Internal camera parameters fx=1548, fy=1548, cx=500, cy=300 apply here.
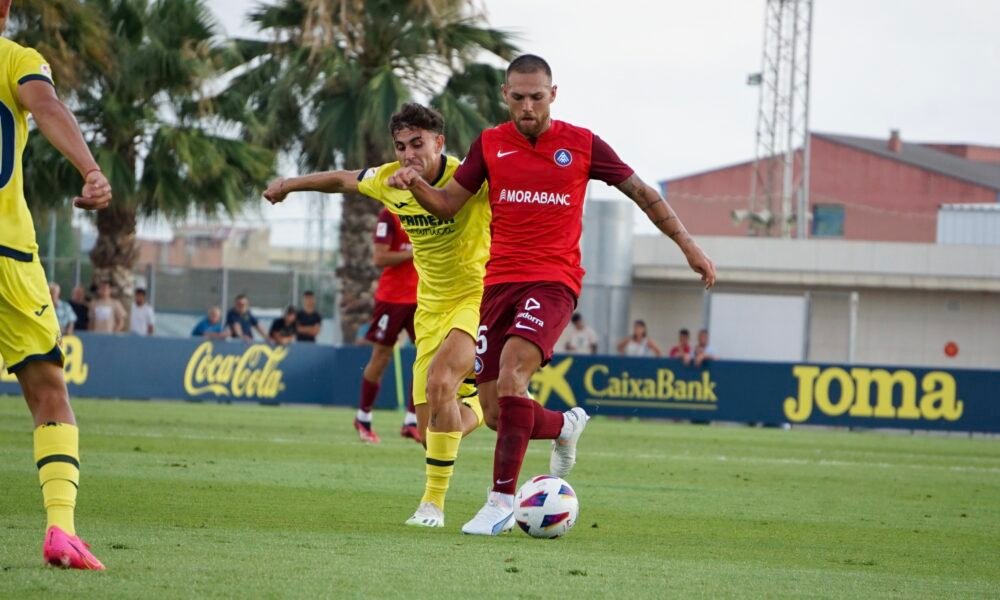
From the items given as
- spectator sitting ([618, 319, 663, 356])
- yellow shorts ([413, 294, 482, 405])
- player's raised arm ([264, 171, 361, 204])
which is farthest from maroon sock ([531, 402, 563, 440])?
spectator sitting ([618, 319, 663, 356])

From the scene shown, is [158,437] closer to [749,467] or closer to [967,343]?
[749,467]

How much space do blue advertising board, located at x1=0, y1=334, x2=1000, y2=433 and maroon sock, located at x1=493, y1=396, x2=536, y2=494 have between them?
17.8m

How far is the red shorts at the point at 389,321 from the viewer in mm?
15273

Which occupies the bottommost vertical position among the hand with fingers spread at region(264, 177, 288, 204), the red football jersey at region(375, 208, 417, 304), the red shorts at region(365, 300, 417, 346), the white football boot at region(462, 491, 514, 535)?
the white football boot at region(462, 491, 514, 535)

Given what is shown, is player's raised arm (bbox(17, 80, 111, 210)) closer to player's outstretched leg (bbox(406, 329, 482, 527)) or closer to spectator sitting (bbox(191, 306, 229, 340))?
player's outstretched leg (bbox(406, 329, 482, 527))

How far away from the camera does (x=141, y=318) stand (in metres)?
28.5

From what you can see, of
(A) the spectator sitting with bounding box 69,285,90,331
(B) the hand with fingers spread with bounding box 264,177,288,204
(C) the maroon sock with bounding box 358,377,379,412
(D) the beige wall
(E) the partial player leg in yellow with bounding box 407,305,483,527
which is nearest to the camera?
(E) the partial player leg in yellow with bounding box 407,305,483,527

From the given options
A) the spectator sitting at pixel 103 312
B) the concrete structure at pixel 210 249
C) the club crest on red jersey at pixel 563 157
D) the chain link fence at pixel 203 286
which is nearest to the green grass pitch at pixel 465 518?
the club crest on red jersey at pixel 563 157

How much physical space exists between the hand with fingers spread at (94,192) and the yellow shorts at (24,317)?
0.41 metres

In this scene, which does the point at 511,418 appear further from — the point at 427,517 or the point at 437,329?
the point at 437,329

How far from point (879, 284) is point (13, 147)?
34.9 meters

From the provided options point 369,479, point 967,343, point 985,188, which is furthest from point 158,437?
point 985,188

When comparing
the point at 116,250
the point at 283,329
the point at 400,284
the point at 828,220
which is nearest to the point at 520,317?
the point at 400,284

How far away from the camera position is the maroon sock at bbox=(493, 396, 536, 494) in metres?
8.21
